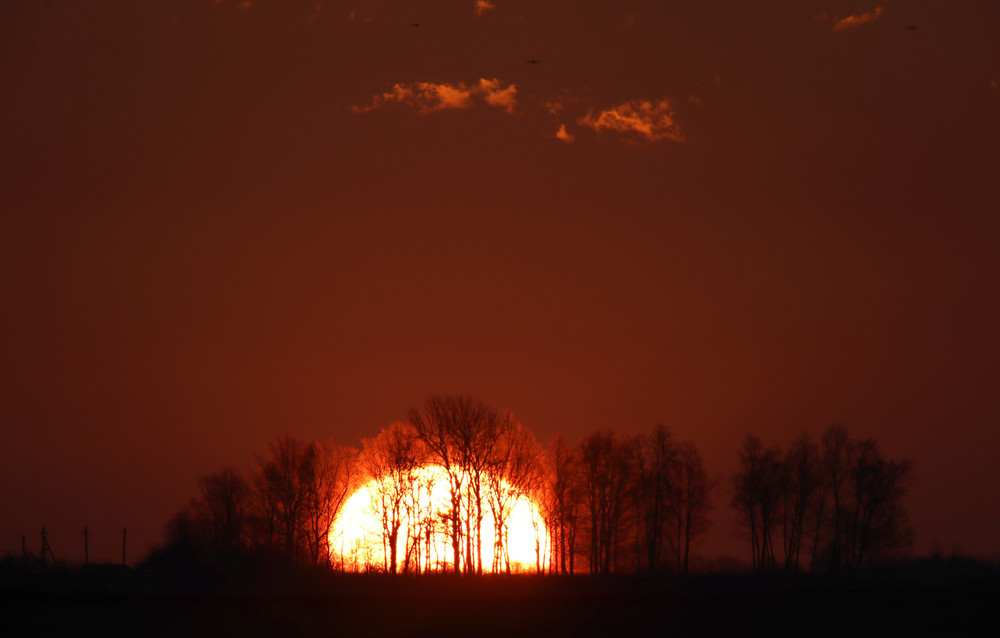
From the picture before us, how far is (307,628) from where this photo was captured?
37844mm

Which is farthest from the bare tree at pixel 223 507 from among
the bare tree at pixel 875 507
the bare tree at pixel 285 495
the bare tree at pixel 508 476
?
the bare tree at pixel 875 507

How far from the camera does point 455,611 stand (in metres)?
43.2

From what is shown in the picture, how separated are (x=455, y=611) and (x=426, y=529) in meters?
45.5

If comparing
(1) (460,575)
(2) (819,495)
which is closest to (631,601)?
(1) (460,575)

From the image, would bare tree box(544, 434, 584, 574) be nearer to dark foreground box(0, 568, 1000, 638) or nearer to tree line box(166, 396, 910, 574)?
tree line box(166, 396, 910, 574)

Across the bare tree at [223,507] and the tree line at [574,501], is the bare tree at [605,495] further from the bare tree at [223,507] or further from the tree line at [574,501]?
the bare tree at [223,507]

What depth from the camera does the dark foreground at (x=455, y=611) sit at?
3703cm

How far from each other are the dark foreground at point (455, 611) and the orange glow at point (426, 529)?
29785 mm

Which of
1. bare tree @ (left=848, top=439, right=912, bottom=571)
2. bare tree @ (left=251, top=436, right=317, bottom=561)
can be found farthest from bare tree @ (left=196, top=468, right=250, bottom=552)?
bare tree @ (left=848, top=439, right=912, bottom=571)

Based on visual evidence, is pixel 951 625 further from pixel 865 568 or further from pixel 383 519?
pixel 383 519

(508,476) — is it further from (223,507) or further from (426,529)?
(223,507)

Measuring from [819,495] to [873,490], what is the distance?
4.90m

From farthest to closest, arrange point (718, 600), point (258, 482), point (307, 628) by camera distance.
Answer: point (258, 482) → point (718, 600) → point (307, 628)

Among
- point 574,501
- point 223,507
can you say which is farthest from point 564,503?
point 223,507
